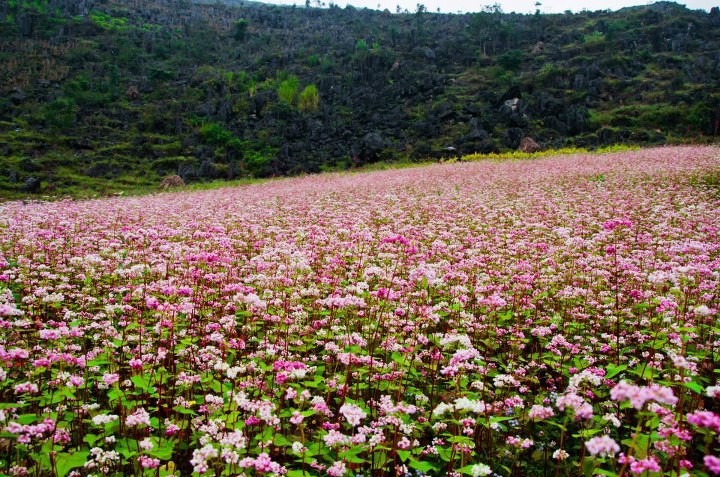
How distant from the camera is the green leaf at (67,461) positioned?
3213mm

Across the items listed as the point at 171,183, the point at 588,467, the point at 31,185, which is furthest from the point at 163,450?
the point at 31,185

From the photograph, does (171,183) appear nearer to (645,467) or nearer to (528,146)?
(528,146)

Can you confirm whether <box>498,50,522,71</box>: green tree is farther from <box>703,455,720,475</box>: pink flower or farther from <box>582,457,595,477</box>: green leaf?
<box>703,455,720,475</box>: pink flower

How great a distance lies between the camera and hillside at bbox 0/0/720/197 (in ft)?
169

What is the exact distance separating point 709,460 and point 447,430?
259 cm

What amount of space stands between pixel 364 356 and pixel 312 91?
247ft

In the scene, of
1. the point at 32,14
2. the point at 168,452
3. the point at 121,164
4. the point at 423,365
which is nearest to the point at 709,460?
the point at 423,365

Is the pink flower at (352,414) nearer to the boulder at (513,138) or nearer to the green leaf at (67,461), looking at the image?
the green leaf at (67,461)

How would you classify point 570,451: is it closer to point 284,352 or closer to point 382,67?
point 284,352

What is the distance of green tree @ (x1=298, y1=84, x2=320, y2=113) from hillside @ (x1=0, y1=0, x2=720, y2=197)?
25cm

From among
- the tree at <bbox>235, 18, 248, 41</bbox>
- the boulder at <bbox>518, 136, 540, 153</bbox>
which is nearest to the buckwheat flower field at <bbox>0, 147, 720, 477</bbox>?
the boulder at <bbox>518, 136, 540, 153</bbox>

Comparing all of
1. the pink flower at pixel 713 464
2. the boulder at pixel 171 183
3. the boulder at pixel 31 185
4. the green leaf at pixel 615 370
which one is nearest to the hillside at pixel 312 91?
the boulder at pixel 31 185

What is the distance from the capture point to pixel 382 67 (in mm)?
85938

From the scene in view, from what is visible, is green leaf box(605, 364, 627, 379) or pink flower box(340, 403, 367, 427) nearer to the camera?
pink flower box(340, 403, 367, 427)
